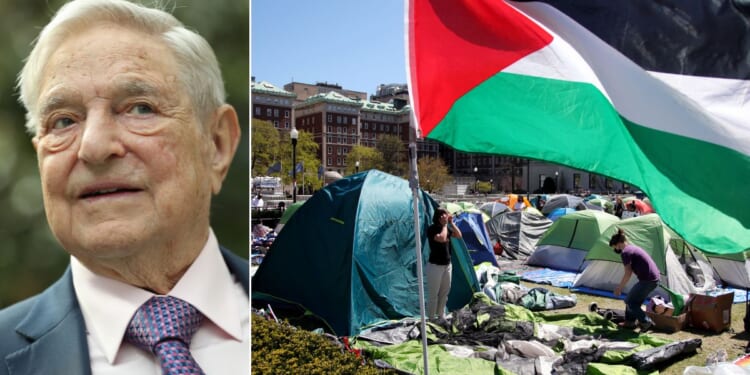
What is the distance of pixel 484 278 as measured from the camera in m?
9.66

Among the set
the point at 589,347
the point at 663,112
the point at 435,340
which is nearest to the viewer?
the point at 663,112

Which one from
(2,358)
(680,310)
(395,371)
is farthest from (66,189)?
(680,310)

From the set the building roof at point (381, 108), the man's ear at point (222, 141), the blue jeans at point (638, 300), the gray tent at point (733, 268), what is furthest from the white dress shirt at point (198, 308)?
the building roof at point (381, 108)

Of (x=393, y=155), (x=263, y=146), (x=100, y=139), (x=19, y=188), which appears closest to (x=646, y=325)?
(x=100, y=139)

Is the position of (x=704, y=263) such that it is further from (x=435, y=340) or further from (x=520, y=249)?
(x=435, y=340)

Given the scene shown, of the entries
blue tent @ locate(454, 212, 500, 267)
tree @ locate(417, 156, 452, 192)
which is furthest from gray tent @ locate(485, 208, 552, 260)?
tree @ locate(417, 156, 452, 192)

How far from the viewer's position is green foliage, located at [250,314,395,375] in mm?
5062

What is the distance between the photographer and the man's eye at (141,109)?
5.82 feet

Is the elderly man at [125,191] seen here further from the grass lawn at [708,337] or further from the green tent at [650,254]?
the green tent at [650,254]

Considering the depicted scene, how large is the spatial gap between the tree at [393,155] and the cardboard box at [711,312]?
6167 centimetres

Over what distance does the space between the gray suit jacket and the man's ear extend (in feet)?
1.85

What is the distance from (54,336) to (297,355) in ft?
12.9

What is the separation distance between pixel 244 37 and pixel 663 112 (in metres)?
2.95

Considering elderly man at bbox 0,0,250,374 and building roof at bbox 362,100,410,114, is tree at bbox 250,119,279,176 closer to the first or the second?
elderly man at bbox 0,0,250,374
